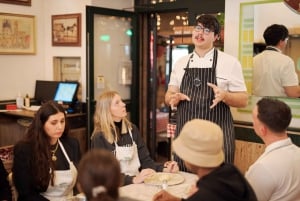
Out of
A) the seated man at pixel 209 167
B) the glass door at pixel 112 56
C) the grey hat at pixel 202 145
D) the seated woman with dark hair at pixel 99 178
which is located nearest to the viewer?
the seated woman with dark hair at pixel 99 178

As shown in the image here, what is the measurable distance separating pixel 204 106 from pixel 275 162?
3.39ft

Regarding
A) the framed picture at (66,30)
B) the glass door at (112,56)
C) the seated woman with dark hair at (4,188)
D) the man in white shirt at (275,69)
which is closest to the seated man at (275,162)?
the seated woman with dark hair at (4,188)

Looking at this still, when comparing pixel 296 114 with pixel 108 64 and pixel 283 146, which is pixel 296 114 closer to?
pixel 283 146

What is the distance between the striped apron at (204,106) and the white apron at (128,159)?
12.7 inches

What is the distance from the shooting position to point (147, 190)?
2.33 m

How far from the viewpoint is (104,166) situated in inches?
55.9

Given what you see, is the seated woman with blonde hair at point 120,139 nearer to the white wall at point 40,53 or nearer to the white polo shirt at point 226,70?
the white polo shirt at point 226,70

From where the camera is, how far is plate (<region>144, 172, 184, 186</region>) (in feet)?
8.00

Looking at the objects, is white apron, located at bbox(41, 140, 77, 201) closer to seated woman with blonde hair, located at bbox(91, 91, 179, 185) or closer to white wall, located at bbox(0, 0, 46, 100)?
seated woman with blonde hair, located at bbox(91, 91, 179, 185)

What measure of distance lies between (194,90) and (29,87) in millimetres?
3147

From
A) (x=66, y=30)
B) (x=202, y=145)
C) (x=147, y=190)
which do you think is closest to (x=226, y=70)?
(x=147, y=190)

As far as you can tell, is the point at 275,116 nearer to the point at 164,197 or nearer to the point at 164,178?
the point at 164,197

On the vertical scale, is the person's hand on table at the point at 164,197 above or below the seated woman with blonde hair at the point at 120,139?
below

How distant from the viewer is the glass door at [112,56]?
4.98m
